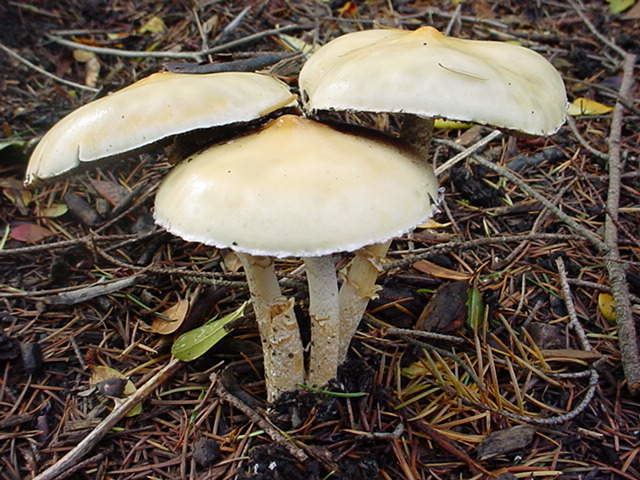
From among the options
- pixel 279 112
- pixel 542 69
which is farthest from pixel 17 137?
pixel 542 69

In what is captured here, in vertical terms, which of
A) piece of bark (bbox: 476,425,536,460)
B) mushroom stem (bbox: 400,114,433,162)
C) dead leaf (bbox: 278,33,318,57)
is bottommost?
piece of bark (bbox: 476,425,536,460)

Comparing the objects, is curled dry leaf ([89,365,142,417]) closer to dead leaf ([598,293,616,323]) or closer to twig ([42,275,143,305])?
twig ([42,275,143,305])

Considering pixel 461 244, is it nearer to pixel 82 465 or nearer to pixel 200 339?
pixel 200 339

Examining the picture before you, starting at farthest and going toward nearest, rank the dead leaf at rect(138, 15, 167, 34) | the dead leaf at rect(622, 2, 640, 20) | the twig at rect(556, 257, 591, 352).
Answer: the dead leaf at rect(622, 2, 640, 20) < the dead leaf at rect(138, 15, 167, 34) < the twig at rect(556, 257, 591, 352)

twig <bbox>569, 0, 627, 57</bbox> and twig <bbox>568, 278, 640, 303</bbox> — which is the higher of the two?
twig <bbox>569, 0, 627, 57</bbox>

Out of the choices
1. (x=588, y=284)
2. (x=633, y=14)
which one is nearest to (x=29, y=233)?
(x=588, y=284)

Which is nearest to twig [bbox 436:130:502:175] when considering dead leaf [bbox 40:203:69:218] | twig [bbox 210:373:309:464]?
twig [bbox 210:373:309:464]

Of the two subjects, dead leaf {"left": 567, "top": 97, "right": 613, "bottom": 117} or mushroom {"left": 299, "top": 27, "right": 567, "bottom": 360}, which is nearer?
mushroom {"left": 299, "top": 27, "right": 567, "bottom": 360}
